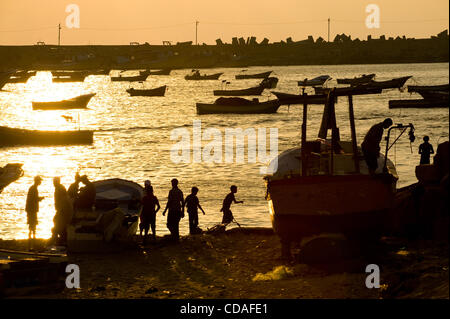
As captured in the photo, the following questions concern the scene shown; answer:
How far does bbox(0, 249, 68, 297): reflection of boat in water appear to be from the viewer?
42.4 feet

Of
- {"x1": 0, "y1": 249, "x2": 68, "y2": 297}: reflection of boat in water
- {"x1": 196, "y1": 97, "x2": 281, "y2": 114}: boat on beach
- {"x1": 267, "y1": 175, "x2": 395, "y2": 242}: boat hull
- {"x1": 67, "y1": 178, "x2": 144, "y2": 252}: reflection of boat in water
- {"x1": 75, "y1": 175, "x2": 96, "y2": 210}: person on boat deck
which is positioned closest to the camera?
{"x1": 0, "y1": 249, "x2": 68, "y2": 297}: reflection of boat in water

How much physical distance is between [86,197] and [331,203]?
6.01 m

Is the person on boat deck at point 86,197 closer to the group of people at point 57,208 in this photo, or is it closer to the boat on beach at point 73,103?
the group of people at point 57,208

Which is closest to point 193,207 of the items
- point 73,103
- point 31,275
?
point 31,275

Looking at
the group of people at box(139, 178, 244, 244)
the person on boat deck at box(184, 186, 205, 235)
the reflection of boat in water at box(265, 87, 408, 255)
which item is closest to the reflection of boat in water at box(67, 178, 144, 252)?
the group of people at box(139, 178, 244, 244)

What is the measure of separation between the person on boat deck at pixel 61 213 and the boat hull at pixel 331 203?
4.59 m

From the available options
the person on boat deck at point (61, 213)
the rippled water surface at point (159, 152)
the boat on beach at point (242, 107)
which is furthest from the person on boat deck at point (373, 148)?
the boat on beach at point (242, 107)

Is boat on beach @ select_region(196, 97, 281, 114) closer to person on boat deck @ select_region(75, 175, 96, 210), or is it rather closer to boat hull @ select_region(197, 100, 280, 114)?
boat hull @ select_region(197, 100, 280, 114)

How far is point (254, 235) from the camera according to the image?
64.2 ft

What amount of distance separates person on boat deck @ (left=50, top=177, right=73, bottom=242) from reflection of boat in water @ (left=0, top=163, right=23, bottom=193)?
1691 centimetres

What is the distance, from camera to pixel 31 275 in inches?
516

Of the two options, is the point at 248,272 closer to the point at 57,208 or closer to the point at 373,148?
the point at 373,148

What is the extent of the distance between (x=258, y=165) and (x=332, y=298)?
32.2 meters
